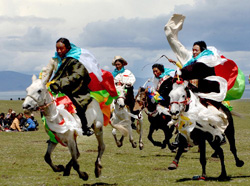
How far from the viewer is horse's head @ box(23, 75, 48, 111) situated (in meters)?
8.27

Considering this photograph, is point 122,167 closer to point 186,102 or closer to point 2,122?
point 186,102

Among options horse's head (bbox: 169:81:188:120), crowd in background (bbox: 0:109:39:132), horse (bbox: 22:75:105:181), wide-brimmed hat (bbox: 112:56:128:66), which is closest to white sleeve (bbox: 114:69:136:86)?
wide-brimmed hat (bbox: 112:56:128:66)

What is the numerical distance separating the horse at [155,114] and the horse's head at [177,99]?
6.43 meters

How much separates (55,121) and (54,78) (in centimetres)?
95

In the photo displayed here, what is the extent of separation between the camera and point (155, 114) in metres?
16.2

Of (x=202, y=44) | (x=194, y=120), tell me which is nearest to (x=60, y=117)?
(x=194, y=120)

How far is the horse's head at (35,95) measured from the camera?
8269 mm

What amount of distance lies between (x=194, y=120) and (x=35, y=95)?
3484 mm

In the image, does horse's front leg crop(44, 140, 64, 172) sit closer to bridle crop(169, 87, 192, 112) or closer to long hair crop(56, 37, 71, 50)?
long hair crop(56, 37, 71, 50)

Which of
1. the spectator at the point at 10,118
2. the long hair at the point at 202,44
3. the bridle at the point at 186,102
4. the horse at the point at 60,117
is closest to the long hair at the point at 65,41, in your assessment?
the horse at the point at 60,117

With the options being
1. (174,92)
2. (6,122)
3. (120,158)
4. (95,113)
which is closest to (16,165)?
(120,158)

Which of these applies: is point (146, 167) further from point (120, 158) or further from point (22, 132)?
point (22, 132)

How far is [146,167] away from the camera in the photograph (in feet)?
42.2

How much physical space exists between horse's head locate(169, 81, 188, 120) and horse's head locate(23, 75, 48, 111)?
257 centimetres
